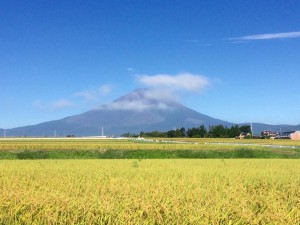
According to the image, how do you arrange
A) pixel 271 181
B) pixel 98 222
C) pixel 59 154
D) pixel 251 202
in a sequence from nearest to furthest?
pixel 98 222
pixel 251 202
pixel 271 181
pixel 59 154

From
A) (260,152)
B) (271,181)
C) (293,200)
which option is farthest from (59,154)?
(293,200)

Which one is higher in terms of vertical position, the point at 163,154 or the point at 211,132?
the point at 211,132

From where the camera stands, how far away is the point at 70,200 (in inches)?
219

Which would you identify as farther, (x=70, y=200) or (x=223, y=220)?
(x=70, y=200)

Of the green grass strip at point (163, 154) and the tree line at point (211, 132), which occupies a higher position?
the tree line at point (211, 132)

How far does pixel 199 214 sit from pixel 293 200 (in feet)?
9.69

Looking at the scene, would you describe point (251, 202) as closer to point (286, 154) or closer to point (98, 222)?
point (98, 222)

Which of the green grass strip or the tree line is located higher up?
the tree line

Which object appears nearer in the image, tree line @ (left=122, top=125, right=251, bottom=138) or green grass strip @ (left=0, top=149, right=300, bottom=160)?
green grass strip @ (left=0, top=149, right=300, bottom=160)

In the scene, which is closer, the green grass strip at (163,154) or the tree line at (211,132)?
the green grass strip at (163,154)

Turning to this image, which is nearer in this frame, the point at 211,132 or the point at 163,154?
the point at 163,154

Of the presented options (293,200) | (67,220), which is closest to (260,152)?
(293,200)

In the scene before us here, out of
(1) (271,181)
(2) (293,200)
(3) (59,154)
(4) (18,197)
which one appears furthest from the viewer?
(3) (59,154)

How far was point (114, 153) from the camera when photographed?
4503 cm
